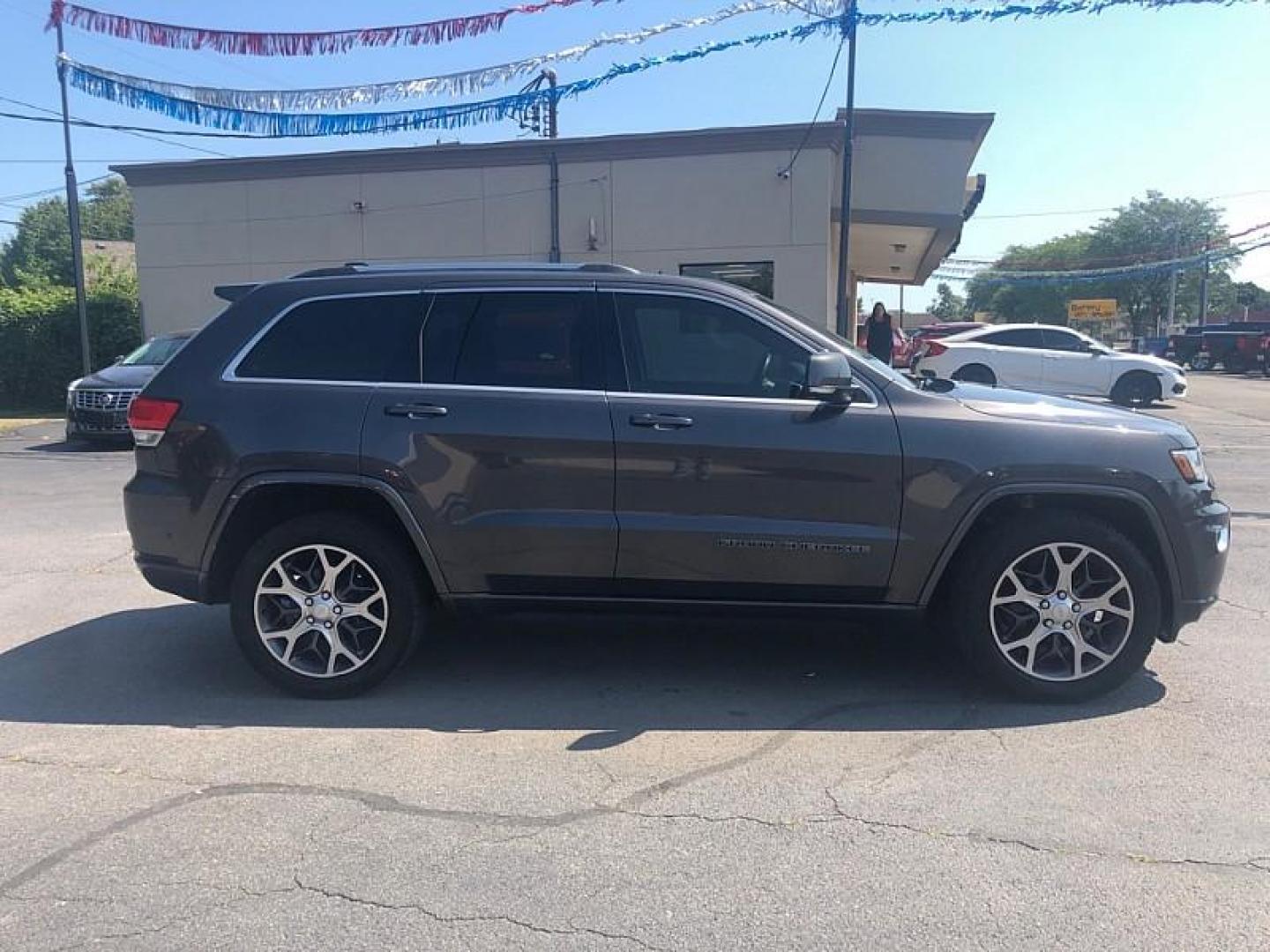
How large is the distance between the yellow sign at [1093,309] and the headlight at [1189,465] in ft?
254

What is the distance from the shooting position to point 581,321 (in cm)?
453

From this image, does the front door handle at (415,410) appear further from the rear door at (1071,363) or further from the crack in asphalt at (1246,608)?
the rear door at (1071,363)

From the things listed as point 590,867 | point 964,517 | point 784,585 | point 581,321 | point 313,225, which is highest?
point 313,225

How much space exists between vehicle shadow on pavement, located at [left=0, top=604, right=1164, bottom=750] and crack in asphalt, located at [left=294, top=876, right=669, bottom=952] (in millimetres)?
1198

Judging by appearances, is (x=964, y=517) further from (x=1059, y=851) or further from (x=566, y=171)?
(x=566, y=171)

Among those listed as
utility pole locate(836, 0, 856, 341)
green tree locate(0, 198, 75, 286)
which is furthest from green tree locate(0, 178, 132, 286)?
utility pole locate(836, 0, 856, 341)

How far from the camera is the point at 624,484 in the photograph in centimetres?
432

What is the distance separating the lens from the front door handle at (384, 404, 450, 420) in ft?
14.4

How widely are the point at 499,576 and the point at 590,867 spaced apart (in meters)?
1.61

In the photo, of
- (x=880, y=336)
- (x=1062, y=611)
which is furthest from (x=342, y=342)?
(x=880, y=336)

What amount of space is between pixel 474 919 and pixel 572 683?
6.22 feet

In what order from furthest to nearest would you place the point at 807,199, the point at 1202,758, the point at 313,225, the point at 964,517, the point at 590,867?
1. the point at 313,225
2. the point at 807,199
3. the point at 964,517
4. the point at 1202,758
5. the point at 590,867

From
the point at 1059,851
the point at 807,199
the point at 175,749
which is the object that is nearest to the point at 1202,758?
the point at 1059,851

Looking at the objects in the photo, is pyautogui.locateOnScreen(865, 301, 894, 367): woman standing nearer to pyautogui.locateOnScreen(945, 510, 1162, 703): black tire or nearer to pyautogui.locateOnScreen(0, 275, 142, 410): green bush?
pyautogui.locateOnScreen(945, 510, 1162, 703): black tire
